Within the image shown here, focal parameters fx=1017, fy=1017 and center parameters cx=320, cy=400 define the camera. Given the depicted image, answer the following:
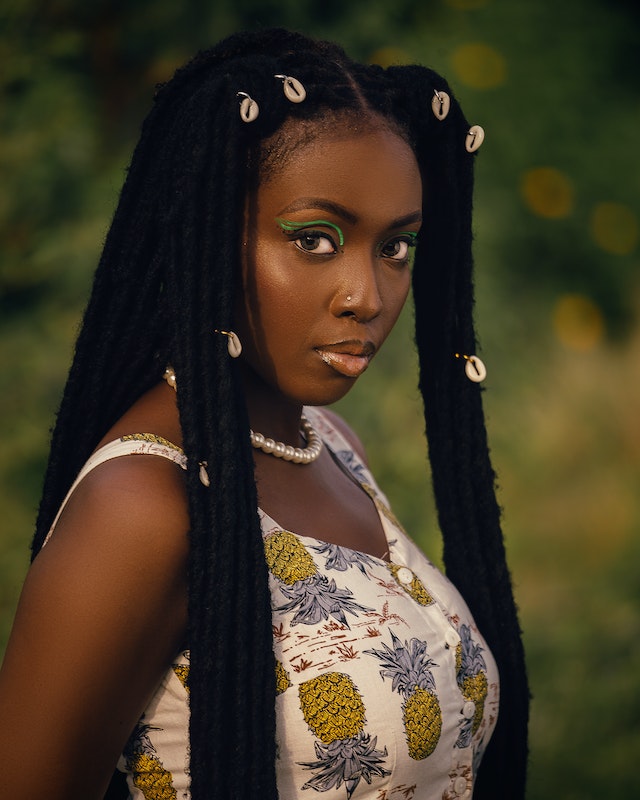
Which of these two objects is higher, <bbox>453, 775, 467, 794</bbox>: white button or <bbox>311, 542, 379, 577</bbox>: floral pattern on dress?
<bbox>311, 542, 379, 577</bbox>: floral pattern on dress

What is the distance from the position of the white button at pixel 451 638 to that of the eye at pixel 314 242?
84 centimetres

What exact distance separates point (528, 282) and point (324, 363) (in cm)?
432

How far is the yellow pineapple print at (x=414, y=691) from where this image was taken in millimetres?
1938

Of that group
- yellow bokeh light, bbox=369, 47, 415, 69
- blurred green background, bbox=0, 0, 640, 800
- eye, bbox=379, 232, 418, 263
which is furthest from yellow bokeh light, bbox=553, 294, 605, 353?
eye, bbox=379, 232, 418, 263

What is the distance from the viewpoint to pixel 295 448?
7.77 feet

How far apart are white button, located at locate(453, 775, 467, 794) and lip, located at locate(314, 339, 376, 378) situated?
2.88ft

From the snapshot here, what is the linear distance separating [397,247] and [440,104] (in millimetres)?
369

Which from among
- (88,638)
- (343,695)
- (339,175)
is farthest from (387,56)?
(88,638)

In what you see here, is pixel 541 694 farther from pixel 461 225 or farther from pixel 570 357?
pixel 461 225

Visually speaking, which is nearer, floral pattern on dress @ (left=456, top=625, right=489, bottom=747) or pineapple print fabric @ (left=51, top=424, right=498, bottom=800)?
pineapple print fabric @ (left=51, top=424, right=498, bottom=800)

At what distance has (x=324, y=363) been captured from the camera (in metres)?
2.08

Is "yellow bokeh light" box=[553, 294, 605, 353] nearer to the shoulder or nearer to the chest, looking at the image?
the chest

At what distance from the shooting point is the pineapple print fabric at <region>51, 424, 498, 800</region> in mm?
1877

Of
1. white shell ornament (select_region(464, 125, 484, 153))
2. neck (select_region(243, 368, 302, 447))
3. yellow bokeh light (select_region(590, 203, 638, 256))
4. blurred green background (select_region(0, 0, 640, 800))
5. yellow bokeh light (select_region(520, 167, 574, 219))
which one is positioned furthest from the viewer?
yellow bokeh light (select_region(590, 203, 638, 256))
